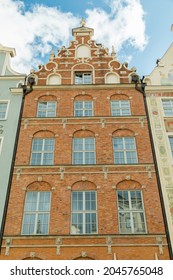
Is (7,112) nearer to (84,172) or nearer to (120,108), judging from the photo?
(84,172)

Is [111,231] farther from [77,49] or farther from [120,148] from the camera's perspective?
[77,49]

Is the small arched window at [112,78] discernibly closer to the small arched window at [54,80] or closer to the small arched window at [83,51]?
the small arched window at [83,51]

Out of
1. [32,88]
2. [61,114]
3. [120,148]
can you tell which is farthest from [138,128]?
[32,88]

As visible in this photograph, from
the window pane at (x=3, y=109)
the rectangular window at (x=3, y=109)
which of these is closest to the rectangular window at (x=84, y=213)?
the rectangular window at (x=3, y=109)

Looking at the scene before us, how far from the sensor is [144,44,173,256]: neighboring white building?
1455 cm

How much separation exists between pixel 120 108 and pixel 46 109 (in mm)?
4294

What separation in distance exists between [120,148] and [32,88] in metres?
6.80

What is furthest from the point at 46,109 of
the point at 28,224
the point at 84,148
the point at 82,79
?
the point at 28,224

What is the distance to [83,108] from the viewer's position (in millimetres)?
18188

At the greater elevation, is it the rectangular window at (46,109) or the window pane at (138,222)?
the rectangular window at (46,109)

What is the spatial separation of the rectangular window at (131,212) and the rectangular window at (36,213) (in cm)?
326

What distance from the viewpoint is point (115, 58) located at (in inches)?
813

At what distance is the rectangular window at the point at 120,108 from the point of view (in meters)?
17.9

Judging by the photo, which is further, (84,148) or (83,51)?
(83,51)
